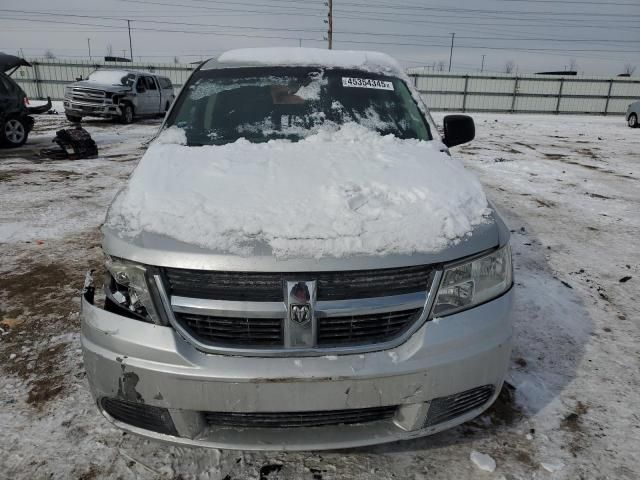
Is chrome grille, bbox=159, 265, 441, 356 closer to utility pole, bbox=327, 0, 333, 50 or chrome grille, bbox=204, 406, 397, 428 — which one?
chrome grille, bbox=204, 406, 397, 428

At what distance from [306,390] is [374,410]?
0.30 metres

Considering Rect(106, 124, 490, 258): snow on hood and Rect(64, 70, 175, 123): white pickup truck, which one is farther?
Rect(64, 70, 175, 123): white pickup truck

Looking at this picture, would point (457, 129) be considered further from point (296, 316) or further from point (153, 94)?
point (153, 94)

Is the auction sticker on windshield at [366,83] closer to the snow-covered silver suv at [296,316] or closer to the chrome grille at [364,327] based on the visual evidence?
the snow-covered silver suv at [296,316]

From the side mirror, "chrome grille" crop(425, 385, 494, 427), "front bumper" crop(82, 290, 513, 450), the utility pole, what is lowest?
"chrome grille" crop(425, 385, 494, 427)

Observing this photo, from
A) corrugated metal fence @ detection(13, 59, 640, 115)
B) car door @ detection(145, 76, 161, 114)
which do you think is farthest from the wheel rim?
corrugated metal fence @ detection(13, 59, 640, 115)

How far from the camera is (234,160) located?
233cm

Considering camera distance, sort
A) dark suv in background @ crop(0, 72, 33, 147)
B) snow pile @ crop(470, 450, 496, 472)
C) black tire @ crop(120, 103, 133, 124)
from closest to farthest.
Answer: snow pile @ crop(470, 450, 496, 472) < dark suv in background @ crop(0, 72, 33, 147) < black tire @ crop(120, 103, 133, 124)

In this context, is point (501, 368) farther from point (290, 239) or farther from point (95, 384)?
point (95, 384)

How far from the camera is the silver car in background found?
19.3 meters

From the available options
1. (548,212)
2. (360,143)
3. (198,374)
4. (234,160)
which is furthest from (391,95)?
(548,212)

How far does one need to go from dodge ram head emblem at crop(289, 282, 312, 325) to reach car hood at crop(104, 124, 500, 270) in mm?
76

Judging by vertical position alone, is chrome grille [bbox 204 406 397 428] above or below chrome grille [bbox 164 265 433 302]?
below

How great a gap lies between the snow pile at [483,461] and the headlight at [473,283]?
0.70 metres
